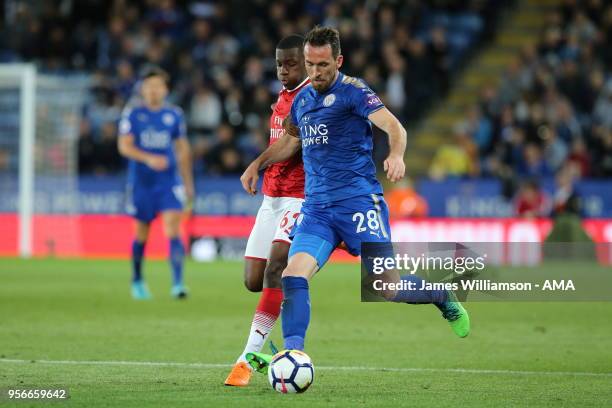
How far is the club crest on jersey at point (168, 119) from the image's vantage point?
46.7ft

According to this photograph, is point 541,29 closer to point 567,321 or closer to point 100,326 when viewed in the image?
point 567,321

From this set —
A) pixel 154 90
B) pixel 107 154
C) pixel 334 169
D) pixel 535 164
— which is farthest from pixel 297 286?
pixel 107 154

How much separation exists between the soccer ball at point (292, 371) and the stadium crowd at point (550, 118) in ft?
47.4

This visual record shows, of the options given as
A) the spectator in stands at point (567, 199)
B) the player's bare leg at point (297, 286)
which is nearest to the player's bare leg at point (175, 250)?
the player's bare leg at point (297, 286)

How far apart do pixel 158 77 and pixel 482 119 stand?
11.1 meters

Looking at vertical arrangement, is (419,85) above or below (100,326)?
above

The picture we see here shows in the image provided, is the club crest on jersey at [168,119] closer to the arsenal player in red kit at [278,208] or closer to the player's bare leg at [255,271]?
the arsenal player in red kit at [278,208]

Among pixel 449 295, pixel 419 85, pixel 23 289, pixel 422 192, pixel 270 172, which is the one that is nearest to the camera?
pixel 449 295

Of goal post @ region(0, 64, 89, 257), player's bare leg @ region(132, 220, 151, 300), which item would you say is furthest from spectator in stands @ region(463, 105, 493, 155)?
player's bare leg @ region(132, 220, 151, 300)

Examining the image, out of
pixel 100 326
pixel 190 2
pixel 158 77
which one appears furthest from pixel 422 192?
pixel 100 326

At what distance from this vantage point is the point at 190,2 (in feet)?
89.7

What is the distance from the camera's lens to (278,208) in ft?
27.4

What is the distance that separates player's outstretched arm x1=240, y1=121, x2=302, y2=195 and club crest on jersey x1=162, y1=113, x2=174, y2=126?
21.0 ft

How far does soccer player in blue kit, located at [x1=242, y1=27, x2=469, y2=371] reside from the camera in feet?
23.9
